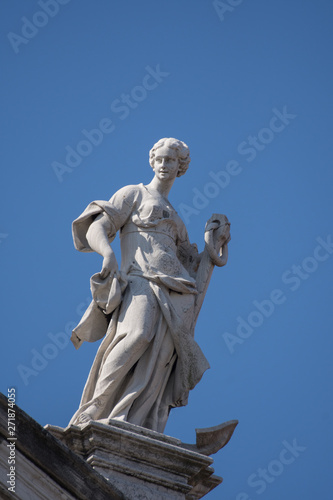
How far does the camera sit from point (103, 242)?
417 inches

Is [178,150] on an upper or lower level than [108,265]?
upper

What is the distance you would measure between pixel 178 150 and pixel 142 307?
2016 mm

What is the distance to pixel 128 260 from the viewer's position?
427 inches

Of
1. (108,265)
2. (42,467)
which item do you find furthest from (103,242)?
(42,467)

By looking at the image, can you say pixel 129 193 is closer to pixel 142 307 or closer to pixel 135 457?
pixel 142 307

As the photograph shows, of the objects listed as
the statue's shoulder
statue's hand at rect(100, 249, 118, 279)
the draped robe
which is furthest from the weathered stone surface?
the statue's shoulder

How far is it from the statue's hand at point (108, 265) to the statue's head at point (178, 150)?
60.1 inches

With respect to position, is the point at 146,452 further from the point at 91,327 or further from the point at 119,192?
the point at 119,192

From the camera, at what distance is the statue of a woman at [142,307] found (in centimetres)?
1010

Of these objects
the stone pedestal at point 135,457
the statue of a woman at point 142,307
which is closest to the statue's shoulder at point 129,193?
the statue of a woman at point 142,307

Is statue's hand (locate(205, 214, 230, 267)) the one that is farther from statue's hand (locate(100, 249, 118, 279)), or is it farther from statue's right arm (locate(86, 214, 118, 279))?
statue's hand (locate(100, 249, 118, 279))

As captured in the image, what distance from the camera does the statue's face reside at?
11.4 metres

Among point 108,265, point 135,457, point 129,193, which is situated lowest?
point 135,457

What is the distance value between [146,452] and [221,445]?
1216 mm
